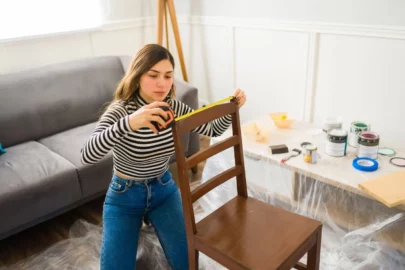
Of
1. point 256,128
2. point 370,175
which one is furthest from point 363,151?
point 256,128

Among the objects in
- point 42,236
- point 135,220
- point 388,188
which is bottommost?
point 42,236

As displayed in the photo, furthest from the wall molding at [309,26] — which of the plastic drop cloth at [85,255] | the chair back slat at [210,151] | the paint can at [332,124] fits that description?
the plastic drop cloth at [85,255]

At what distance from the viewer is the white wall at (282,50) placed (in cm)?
201

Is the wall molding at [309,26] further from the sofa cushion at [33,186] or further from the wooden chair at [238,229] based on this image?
the sofa cushion at [33,186]

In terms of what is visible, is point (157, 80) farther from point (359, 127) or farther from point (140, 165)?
point (359, 127)

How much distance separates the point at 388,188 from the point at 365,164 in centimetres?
19

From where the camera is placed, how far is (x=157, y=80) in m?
1.38

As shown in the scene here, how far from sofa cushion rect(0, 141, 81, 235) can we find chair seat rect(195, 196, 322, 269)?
84cm

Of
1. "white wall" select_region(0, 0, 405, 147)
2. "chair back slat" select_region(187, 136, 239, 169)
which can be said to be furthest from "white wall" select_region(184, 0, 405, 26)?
"chair back slat" select_region(187, 136, 239, 169)

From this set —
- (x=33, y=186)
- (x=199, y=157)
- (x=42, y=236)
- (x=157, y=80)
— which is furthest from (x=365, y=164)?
(x=42, y=236)

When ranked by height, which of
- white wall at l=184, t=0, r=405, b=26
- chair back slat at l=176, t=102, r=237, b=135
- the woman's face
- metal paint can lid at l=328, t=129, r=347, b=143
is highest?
white wall at l=184, t=0, r=405, b=26

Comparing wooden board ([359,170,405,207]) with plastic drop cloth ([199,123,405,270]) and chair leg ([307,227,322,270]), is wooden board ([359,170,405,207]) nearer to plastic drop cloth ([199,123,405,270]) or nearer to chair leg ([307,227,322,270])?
plastic drop cloth ([199,123,405,270])

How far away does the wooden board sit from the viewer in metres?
1.35

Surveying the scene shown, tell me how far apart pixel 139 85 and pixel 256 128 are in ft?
2.40
